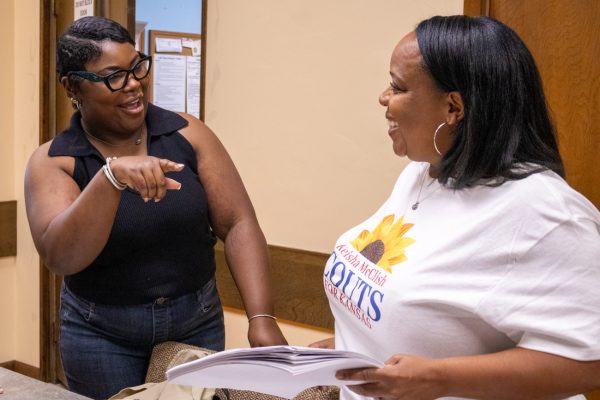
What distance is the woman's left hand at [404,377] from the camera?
4.06 ft

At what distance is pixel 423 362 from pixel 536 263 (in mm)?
251

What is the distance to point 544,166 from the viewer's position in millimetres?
1313

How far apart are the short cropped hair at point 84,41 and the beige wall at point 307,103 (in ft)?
3.65

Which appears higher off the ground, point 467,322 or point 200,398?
point 467,322

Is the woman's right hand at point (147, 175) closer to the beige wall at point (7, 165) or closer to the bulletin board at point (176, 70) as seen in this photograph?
the bulletin board at point (176, 70)

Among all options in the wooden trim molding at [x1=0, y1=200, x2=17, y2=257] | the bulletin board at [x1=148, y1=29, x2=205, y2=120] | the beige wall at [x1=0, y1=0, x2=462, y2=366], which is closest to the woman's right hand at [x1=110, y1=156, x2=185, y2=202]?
the beige wall at [x1=0, y1=0, x2=462, y2=366]

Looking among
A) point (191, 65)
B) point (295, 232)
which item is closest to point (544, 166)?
point (295, 232)

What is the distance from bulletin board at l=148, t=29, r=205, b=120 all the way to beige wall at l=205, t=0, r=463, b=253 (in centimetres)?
17

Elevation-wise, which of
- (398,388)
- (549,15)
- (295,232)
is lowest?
(295,232)

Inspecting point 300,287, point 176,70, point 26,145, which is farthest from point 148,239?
point 26,145

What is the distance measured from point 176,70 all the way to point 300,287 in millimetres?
1278

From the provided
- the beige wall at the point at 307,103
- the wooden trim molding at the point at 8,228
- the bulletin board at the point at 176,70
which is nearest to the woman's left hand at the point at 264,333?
the beige wall at the point at 307,103

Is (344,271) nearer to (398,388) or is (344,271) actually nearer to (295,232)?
(398,388)

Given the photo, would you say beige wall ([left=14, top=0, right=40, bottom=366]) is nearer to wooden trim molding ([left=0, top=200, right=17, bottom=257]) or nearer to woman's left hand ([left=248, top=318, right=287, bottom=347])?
wooden trim molding ([left=0, top=200, right=17, bottom=257])
